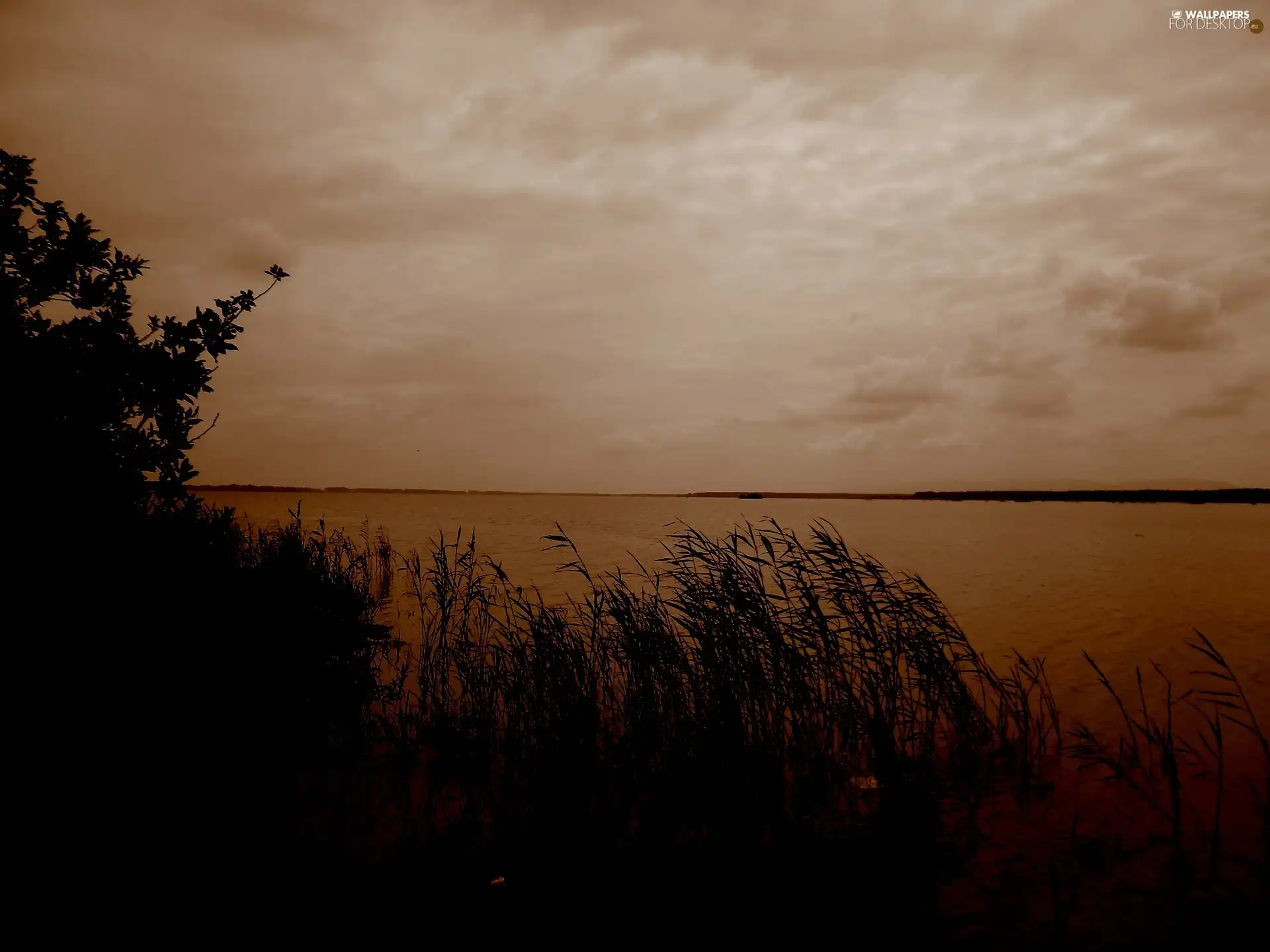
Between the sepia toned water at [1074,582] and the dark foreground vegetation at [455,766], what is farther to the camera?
the sepia toned water at [1074,582]

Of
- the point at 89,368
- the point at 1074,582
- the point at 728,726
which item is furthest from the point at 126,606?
the point at 1074,582

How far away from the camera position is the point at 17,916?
373cm

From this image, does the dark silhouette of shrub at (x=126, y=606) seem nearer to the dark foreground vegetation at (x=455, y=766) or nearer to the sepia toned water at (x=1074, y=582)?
the dark foreground vegetation at (x=455, y=766)

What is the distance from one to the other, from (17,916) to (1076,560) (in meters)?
30.0

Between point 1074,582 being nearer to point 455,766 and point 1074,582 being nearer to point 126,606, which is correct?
point 455,766

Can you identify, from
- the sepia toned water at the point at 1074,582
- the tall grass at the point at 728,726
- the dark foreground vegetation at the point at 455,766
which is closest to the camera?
the dark foreground vegetation at the point at 455,766

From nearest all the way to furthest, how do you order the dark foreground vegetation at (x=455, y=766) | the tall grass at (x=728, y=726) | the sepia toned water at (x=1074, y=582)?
the dark foreground vegetation at (x=455, y=766) < the tall grass at (x=728, y=726) < the sepia toned water at (x=1074, y=582)

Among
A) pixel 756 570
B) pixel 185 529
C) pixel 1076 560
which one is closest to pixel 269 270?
pixel 185 529

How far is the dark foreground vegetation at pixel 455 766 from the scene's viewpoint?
4.17m

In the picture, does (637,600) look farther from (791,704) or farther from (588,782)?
(588,782)

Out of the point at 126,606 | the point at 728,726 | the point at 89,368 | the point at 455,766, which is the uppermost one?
the point at 89,368

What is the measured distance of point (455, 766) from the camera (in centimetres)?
646

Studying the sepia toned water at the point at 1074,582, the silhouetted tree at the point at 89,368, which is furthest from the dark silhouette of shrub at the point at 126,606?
the sepia toned water at the point at 1074,582

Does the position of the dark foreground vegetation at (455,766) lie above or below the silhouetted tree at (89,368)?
below
